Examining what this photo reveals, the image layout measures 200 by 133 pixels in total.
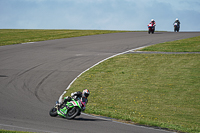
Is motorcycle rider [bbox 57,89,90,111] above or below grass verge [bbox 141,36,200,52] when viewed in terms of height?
below

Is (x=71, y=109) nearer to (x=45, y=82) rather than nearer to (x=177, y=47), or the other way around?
(x=45, y=82)

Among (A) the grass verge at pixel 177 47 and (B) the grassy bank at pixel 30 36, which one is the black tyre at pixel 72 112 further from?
(B) the grassy bank at pixel 30 36

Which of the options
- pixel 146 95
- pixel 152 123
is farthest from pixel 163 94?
pixel 152 123

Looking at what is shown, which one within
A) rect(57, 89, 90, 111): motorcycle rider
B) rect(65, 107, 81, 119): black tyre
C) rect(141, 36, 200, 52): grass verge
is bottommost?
rect(65, 107, 81, 119): black tyre

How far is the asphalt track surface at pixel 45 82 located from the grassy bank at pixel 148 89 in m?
1.24

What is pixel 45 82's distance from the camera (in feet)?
65.4

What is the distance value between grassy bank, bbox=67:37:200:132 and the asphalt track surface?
4.06 ft

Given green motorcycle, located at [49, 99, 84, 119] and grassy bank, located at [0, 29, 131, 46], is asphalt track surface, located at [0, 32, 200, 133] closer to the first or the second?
green motorcycle, located at [49, 99, 84, 119]

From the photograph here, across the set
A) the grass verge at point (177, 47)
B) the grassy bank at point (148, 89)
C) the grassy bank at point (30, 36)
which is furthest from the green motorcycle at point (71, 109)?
the grassy bank at point (30, 36)

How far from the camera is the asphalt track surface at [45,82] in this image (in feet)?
36.5

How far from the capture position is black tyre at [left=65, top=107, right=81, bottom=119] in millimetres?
12023

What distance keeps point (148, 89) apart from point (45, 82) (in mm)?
6468

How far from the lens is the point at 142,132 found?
35.9 ft

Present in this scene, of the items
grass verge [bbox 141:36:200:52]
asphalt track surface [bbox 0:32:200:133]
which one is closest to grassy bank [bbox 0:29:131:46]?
asphalt track surface [bbox 0:32:200:133]
